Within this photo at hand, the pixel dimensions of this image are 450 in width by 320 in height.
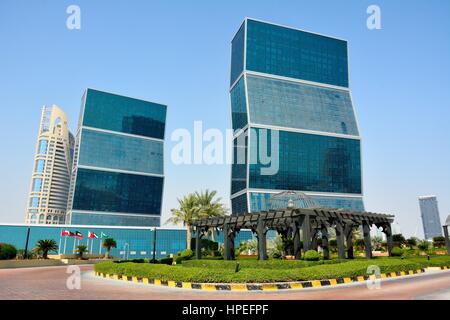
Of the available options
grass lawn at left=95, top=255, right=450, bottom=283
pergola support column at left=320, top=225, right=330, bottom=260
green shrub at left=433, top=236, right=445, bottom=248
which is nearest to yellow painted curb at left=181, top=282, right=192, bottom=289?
grass lawn at left=95, top=255, right=450, bottom=283

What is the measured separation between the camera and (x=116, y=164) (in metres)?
155

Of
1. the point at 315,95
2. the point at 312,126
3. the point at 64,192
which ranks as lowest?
the point at 64,192

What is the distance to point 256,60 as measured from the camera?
13550cm

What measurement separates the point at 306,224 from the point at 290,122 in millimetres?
105648

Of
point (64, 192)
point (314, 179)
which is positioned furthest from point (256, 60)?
point (64, 192)

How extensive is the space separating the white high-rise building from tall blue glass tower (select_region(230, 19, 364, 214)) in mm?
102081

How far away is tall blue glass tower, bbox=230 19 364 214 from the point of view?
123 meters

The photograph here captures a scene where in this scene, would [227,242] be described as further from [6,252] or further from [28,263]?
[6,252]

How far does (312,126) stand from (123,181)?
282 feet

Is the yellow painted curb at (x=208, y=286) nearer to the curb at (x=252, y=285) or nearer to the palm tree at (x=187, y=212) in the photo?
the curb at (x=252, y=285)

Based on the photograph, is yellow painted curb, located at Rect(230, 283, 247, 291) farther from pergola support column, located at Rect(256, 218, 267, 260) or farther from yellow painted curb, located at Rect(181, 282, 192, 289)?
pergola support column, located at Rect(256, 218, 267, 260)

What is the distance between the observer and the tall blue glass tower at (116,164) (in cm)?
14512
